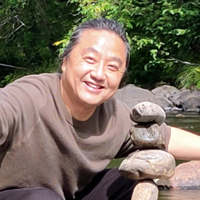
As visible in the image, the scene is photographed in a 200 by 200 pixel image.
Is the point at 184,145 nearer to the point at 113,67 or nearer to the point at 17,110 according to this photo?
the point at 113,67

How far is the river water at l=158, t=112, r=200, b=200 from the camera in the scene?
427cm

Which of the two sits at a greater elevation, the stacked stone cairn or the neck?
the neck

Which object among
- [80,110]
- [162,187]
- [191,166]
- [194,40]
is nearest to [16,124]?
[80,110]

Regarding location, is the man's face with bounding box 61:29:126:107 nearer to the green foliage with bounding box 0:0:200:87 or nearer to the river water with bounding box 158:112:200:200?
the river water with bounding box 158:112:200:200

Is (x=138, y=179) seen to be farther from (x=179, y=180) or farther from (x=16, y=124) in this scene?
(x=179, y=180)

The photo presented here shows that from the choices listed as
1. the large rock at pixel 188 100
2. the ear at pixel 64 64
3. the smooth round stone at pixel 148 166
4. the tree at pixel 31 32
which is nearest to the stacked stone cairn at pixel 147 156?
the smooth round stone at pixel 148 166

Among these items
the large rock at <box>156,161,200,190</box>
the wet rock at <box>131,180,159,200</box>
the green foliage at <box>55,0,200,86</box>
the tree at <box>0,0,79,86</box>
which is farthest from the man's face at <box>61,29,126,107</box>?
the tree at <box>0,0,79,86</box>

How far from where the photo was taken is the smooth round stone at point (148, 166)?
2.58 metres

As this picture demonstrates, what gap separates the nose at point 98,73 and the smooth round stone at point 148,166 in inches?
18.6

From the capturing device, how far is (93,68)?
92.8 inches

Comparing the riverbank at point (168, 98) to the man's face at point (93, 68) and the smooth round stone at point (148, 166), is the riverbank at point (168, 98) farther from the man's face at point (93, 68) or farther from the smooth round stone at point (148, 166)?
the man's face at point (93, 68)

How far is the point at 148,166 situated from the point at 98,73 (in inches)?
20.8

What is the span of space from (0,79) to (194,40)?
6977mm

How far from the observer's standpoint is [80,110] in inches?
96.2
